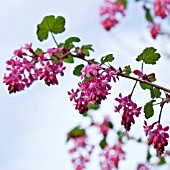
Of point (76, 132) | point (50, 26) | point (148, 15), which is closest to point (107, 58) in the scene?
point (50, 26)

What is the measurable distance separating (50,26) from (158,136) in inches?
42.9

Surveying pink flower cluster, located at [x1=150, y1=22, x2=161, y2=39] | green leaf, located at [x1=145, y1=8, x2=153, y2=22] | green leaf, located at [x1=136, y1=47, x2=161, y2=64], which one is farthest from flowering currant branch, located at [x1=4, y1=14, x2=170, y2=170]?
pink flower cluster, located at [x1=150, y1=22, x2=161, y2=39]

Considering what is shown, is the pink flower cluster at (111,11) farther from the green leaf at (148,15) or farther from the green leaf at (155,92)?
the green leaf at (155,92)

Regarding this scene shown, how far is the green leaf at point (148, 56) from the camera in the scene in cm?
324

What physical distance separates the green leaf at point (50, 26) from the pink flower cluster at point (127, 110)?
699 mm

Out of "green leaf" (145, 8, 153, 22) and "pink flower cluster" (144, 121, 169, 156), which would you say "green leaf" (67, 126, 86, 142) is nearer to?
"green leaf" (145, 8, 153, 22)

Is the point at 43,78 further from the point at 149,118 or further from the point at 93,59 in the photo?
the point at 149,118

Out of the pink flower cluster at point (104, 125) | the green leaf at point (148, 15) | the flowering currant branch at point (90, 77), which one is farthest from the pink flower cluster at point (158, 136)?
the pink flower cluster at point (104, 125)

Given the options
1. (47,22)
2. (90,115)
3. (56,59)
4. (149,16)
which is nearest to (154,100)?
(56,59)

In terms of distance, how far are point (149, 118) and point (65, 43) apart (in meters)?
0.76

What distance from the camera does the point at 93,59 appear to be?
3273 mm

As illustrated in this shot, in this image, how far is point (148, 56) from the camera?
3.24m

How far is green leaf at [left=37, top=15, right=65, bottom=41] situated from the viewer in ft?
11.4

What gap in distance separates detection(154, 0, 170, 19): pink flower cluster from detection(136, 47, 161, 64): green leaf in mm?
4265
